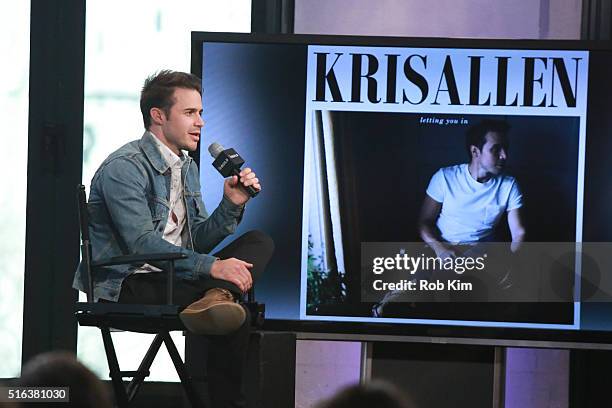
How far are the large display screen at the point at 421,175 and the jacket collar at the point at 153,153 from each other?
400mm

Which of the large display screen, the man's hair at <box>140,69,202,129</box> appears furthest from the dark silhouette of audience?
the large display screen

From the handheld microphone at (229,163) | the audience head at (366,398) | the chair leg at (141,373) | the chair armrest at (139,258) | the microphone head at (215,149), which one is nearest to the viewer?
the audience head at (366,398)

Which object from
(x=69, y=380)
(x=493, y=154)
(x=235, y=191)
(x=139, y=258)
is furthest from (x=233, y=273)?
(x=69, y=380)

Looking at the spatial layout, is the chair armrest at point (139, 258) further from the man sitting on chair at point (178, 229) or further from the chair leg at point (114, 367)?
the chair leg at point (114, 367)

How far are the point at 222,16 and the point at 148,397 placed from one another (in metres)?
1.87

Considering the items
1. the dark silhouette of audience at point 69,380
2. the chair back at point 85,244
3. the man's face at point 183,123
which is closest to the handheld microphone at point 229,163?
the man's face at point 183,123

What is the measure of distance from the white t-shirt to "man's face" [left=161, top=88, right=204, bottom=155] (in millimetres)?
1002

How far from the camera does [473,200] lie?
14.8 ft

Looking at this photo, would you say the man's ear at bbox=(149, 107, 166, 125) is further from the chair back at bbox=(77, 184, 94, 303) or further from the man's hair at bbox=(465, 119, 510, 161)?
the man's hair at bbox=(465, 119, 510, 161)

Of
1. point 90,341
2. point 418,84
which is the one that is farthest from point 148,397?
point 418,84

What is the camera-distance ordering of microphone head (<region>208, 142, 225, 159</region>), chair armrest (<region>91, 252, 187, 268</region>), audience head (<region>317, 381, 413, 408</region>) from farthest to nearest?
microphone head (<region>208, 142, 225, 159</region>) < chair armrest (<region>91, 252, 187, 268</region>) < audience head (<region>317, 381, 413, 408</region>)

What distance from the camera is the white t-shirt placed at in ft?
14.9

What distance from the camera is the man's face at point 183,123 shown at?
4.35 m

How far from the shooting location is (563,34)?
5168mm
